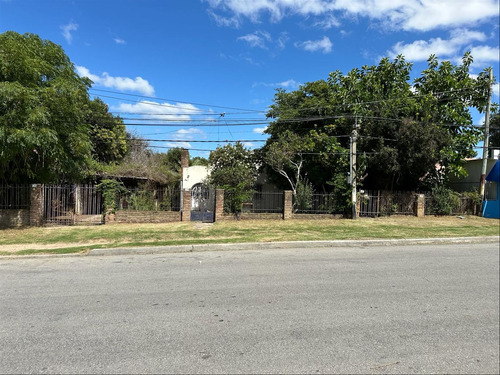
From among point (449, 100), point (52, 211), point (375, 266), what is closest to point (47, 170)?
point (52, 211)

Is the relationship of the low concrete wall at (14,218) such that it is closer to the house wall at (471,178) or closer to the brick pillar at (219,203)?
the brick pillar at (219,203)

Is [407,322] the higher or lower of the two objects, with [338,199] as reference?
lower

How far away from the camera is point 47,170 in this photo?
13.9 meters

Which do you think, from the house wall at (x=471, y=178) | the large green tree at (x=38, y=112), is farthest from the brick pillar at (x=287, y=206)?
the house wall at (x=471, y=178)

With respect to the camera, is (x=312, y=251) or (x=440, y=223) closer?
(x=312, y=251)

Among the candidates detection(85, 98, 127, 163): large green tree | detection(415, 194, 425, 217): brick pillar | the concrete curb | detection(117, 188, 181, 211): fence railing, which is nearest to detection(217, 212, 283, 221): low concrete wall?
detection(117, 188, 181, 211): fence railing

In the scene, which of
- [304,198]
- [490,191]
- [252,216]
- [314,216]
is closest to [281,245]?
[252,216]

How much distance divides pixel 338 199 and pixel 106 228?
38.8ft

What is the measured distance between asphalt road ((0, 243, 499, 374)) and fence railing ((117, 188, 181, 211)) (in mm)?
8180

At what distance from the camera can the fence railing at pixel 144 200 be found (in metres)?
15.3

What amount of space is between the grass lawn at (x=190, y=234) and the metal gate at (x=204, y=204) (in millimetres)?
1580

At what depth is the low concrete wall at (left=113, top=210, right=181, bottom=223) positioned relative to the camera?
48.6 feet

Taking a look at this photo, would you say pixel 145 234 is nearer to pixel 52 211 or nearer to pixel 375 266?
pixel 52 211

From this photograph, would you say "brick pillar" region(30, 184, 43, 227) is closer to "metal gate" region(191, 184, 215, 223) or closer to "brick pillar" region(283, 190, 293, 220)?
"metal gate" region(191, 184, 215, 223)
